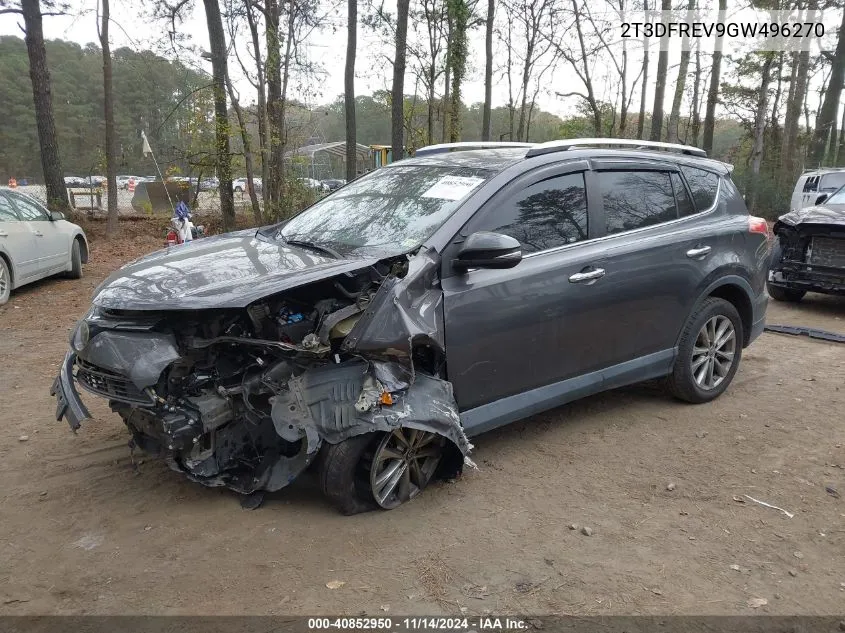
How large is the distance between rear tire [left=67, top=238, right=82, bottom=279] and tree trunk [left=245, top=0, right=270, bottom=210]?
4.87m

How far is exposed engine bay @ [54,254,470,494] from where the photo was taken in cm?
308

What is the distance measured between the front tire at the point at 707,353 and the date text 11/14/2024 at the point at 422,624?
9.07 ft

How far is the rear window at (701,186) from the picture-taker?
4844mm

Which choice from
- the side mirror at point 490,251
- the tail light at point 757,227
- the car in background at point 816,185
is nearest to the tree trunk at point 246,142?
the tail light at point 757,227

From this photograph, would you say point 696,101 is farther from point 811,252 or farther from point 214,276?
point 214,276

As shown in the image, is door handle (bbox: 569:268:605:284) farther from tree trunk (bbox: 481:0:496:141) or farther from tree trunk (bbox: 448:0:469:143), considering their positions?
tree trunk (bbox: 481:0:496:141)

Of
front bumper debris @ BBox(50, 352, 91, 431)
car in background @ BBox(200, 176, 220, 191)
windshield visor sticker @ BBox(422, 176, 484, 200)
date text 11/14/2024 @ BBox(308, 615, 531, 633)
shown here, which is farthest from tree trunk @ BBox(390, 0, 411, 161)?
date text 11/14/2024 @ BBox(308, 615, 531, 633)

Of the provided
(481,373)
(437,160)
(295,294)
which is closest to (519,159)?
(437,160)

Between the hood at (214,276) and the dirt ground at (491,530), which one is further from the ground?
the hood at (214,276)

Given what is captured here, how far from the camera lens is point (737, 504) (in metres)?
3.57

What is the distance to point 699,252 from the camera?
463 cm

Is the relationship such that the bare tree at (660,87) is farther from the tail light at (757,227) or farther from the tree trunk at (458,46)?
the tail light at (757,227)

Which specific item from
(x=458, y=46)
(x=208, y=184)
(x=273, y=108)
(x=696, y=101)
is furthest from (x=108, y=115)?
(x=696, y=101)

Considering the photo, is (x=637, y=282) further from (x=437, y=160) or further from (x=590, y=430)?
(x=437, y=160)
